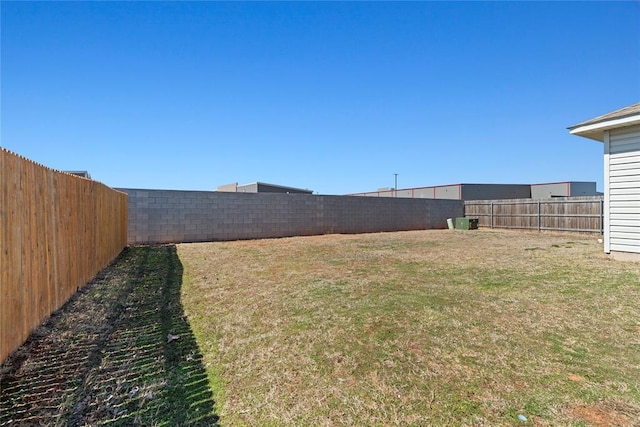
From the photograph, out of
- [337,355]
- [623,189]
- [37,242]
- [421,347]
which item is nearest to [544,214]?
[623,189]

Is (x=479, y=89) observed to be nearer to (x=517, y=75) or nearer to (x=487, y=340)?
(x=517, y=75)

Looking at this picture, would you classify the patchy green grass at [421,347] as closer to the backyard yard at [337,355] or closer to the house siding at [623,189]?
the backyard yard at [337,355]

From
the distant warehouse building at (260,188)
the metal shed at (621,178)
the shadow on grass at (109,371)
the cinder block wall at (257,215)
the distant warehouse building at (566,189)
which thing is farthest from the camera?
the distant warehouse building at (566,189)

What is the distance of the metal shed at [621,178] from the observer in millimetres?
6547

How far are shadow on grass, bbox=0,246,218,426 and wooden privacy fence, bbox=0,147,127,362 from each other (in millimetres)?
238

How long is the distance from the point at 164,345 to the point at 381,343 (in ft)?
6.46

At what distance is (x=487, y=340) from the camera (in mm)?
2830

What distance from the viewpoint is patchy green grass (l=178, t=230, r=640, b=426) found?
6.17 feet

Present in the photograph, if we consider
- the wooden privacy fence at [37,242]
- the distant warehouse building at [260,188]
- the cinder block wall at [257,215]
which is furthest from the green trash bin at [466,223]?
the wooden privacy fence at [37,242]

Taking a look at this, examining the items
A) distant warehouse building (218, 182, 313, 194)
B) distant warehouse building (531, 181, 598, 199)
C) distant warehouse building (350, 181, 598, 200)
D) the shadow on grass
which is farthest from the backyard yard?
distant warehouse building (531, 181, 598, 199)

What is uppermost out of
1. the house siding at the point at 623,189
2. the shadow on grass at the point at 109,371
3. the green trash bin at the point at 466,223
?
the house siding at the point at 623,189

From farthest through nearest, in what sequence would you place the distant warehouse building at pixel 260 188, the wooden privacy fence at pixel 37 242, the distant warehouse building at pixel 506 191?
the distant warehouse building at pixel 506 191 → the distant warehouse building at pixel 260 188 → the wooden privacy fence at pixel 37 242

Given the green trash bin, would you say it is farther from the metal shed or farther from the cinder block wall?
the metal shed

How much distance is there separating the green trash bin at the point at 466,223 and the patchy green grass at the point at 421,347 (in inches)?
495
